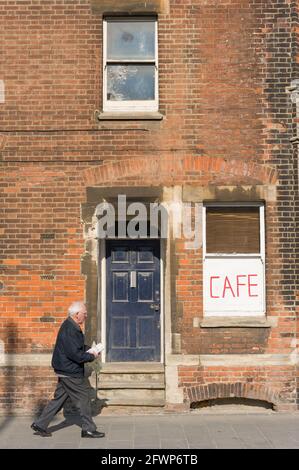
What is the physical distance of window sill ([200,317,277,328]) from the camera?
9086 millimetres

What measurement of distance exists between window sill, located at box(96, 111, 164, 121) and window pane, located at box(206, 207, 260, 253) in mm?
1709

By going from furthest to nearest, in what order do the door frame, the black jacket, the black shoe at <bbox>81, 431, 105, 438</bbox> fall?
the door frame
the black shoe at <bbox>81, 431, 105, 438</bbox>
the black jacket

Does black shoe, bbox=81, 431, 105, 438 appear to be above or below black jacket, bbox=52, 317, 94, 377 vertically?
below

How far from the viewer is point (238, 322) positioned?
9133mm

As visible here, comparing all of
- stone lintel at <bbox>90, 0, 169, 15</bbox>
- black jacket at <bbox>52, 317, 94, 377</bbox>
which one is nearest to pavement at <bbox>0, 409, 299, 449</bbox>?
black jacket at <bbox>52, 317, 94, 377</bbox>

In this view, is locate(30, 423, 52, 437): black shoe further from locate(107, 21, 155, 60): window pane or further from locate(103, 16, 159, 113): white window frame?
locate(107, 21, 155, 60): window pane

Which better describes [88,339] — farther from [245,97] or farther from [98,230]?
[245,97]

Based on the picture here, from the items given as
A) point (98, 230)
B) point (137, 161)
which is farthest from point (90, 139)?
point (98, 230)

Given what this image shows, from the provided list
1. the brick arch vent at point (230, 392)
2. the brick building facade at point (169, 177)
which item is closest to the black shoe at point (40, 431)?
the brick building facade at point (169, 177)

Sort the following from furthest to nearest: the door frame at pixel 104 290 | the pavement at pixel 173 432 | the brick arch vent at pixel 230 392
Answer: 1. the door frame at pixel 104 290
2. the brick arch vent at pixel 230 392
3. the pavement at pixel 173 432

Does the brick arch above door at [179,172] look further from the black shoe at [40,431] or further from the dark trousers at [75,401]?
the black shoe at [40,431]

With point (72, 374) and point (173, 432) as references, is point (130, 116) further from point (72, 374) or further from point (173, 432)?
point (173, 432)

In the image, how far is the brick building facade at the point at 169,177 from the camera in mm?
9078

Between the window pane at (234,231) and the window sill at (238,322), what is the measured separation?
1.10 meters
